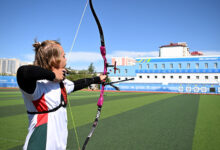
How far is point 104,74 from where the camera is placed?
2367mm

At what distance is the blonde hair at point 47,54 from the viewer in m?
1.67

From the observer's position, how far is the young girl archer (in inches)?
62.5

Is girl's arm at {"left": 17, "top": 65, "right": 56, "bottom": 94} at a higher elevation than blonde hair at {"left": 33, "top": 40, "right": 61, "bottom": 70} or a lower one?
lower

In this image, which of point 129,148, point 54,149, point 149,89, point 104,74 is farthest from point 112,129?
point 149,89

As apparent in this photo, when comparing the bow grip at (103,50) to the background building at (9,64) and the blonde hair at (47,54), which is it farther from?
the background building at (9,64)

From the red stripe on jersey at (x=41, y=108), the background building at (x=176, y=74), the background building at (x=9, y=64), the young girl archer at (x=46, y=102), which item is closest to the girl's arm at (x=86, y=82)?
the young girl archer at (x=46, y=102)

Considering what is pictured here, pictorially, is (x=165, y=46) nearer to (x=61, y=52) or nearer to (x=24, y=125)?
(x=24, y=125)

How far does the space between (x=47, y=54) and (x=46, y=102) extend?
38cm

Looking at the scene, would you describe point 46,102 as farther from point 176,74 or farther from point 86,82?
point 176,74

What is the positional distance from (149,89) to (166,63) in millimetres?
9174

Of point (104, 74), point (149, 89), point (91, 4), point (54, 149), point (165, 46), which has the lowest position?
point (149, 89)

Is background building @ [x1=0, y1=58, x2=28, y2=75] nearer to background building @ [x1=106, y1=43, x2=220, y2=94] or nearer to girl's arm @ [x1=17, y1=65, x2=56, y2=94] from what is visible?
Result: background building @ [x1=106, y1=43, x2=220, y2=94]

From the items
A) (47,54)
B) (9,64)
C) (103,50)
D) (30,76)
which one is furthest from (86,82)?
(9,64)

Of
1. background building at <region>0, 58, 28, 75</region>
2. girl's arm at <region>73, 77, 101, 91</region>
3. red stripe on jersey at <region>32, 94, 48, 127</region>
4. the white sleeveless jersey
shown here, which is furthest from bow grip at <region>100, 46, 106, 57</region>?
background building at <region>0, 58, 28, 75</region>
